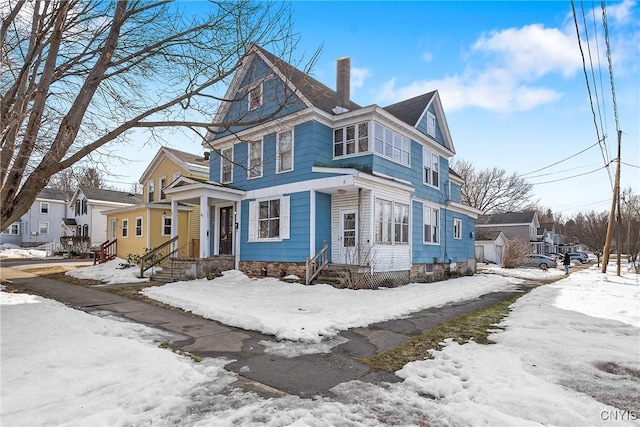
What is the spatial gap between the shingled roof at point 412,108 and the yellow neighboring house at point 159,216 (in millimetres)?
11434

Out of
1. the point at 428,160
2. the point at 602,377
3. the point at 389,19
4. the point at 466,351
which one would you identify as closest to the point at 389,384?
the point at 466,351

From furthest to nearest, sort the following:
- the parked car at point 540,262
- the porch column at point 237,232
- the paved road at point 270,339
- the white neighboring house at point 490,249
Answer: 1. the white neighboring house at point 490,249
2. the parked car at point 540,262
3. the porch column at point 237,232
4. the paved road at point 270,339

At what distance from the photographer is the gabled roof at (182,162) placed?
21.5 m

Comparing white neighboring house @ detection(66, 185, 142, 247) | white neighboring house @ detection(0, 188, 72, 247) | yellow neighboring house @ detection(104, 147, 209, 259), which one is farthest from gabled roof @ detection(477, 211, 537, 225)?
white neighboring house @ detection(0, 188, 72, 247)

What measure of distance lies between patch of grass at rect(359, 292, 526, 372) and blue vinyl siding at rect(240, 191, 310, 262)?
632 centimetres

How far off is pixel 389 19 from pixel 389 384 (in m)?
8.70

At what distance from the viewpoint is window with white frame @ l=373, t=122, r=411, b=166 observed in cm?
1393

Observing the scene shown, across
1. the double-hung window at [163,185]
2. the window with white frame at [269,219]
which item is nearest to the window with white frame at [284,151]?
the window with white frame at [269,219]

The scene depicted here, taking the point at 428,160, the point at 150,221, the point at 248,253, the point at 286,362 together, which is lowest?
the point at 286,362

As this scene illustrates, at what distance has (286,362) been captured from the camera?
5.09 metres

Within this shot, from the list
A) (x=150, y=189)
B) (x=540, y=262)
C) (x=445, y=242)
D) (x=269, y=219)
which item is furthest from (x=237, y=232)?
(x=540, y=262)

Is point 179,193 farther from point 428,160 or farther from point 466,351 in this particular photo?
point 466,351

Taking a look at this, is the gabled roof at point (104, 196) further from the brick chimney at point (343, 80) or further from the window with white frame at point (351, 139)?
the window with white frame at point (351, 139)

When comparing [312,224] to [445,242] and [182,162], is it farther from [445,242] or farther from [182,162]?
[182,162]
